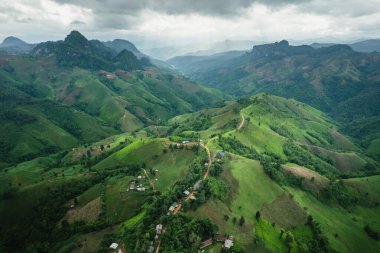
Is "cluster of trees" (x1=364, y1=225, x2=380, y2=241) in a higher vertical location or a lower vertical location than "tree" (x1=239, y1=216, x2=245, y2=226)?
lower

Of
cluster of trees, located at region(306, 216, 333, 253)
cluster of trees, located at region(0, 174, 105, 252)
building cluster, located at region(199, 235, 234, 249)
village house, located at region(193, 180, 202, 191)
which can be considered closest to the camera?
building cluster, located at region(199, 235, 234, 249)

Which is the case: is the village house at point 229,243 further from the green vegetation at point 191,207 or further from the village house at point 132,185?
the village house at point 132,185

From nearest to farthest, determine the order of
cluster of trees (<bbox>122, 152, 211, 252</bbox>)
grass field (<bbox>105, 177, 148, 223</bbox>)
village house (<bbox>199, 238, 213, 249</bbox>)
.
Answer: cluster of trees (<bbox>122, 152, 211, 252</bbox>) < village house (<bbox>199, 238, 213, 249</bbox>) < grass field (<bbox>105, 177, 148, 223</bbox>)

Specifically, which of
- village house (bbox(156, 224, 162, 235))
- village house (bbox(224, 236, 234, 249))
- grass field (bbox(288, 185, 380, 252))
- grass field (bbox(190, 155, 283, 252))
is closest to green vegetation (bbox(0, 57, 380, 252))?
grass field (bbox(190, 155, 283, 252))

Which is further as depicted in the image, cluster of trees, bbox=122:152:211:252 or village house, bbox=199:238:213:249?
village house, bbox=199:238:213:249

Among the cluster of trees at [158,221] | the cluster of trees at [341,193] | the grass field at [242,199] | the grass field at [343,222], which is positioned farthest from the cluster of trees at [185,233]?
the cluster of trees at [341,193]

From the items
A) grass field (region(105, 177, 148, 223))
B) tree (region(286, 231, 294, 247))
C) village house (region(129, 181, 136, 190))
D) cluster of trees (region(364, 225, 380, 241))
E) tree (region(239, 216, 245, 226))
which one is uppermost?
tree (region(239, 216, 245, 226))

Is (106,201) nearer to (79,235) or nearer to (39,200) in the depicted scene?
(79,235)

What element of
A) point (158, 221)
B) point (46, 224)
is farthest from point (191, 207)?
point (46, 224)

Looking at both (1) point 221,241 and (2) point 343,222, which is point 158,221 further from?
(2) point 343,222

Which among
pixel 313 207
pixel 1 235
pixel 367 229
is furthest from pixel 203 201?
pixel 1 235

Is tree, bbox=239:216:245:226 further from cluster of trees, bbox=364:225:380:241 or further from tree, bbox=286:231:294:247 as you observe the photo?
cluster of trees, bbox=364:225:380:241
